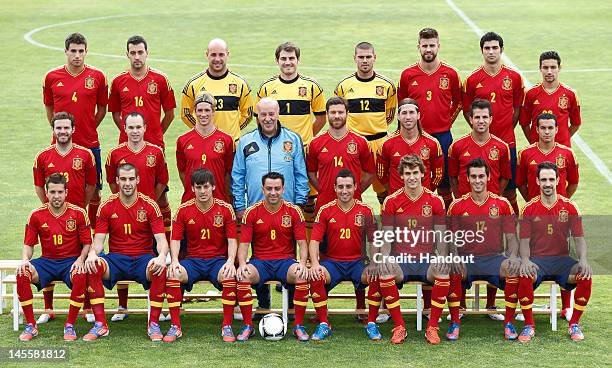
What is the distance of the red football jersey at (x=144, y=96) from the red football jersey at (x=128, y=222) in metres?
1.20

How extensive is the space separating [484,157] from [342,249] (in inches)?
60.2

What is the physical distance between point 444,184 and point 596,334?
2.12 metres

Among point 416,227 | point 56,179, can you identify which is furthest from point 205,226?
point 416,227

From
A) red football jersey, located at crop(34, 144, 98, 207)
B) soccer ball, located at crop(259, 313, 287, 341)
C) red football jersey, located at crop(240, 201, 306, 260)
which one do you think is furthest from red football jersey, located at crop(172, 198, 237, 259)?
red football jersey, located at crop(34, 144, 98, 207)

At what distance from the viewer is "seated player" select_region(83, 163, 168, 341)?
402 inches

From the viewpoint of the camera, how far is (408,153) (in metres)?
10.8

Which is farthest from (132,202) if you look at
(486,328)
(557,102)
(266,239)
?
(557,102)

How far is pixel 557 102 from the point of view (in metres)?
11.5

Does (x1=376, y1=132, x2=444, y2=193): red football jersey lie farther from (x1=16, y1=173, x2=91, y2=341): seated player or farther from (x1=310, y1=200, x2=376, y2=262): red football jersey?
(x1=16, y1=173, x2=91, y2=341): seated player


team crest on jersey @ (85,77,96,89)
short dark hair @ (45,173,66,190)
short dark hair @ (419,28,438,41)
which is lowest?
short dark hair @ (45,173,66,190)

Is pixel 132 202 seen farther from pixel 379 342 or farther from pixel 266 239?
pixel 379 342

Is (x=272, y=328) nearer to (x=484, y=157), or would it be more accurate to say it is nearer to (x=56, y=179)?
(x=56, y=179)

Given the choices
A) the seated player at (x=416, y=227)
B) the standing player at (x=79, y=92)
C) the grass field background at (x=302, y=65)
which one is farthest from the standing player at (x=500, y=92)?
the standing player at (x=79, y=92)

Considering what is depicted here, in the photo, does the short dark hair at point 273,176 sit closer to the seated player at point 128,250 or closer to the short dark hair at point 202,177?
the short dark hair at point 202,177
